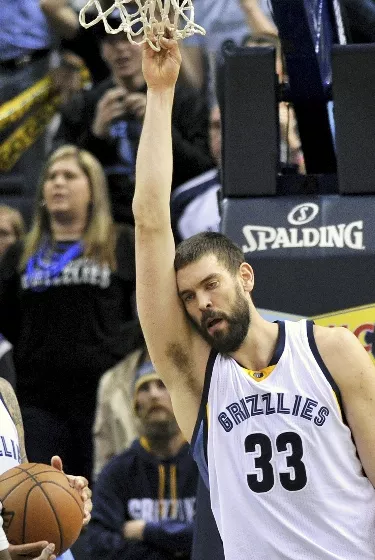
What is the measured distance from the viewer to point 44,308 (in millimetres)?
7738

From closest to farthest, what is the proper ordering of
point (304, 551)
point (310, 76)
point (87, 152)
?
point (304, 551) < point (310, 76) < point (87, 152)

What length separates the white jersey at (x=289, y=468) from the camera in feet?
13.6

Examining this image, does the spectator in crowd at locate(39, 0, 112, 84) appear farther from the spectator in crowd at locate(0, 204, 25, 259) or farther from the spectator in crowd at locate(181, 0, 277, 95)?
the spectator in crowd at locate(0, 204, 25, 259)

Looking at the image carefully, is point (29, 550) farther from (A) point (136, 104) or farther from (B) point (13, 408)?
(A) point (136, 104)

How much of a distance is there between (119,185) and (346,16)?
2.19 metres

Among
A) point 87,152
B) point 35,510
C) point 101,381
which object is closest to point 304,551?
point 35,510

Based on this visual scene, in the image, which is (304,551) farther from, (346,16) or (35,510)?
(346,16)

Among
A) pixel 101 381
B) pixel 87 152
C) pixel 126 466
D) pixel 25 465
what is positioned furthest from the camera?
pixel 87 152

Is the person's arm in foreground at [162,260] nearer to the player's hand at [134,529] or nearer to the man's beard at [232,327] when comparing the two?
the man's beard at [232,327]

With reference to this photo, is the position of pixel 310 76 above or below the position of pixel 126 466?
above

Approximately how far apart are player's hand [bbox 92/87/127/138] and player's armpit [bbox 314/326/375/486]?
4616 mm

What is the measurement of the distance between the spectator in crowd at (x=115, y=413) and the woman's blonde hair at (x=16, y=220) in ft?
4.90

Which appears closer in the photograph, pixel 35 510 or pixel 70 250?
pixel 35 510

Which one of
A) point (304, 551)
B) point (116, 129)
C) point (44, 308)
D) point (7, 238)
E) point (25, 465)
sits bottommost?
point (304, 551)
